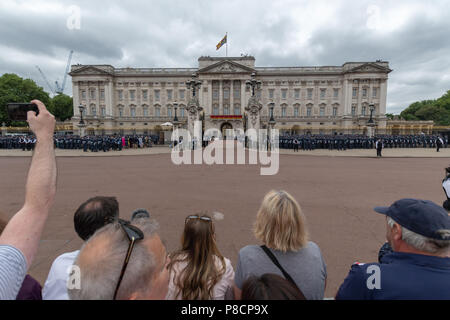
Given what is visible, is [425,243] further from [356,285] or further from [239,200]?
[239,200]

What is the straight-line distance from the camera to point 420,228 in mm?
1707

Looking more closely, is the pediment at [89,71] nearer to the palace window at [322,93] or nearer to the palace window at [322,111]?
the palace window at [322,93]

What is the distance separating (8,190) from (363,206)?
481 inches

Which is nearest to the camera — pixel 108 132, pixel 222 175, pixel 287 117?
pixel 222 175

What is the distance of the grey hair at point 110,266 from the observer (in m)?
1.15

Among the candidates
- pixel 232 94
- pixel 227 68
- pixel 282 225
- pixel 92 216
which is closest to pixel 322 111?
pixel 232 94

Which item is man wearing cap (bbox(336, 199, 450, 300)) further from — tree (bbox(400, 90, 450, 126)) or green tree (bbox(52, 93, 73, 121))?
green tree (bbox(52, 93, 73, 121))

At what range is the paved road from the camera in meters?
4.66

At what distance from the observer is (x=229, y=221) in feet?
19.7

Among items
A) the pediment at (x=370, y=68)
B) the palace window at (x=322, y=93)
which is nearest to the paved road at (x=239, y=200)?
the palace window at (x=322, y=93)

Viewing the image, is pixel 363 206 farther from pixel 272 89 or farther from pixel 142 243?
pixel 272 89

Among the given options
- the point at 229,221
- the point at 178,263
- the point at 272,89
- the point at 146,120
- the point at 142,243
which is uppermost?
the point at 272,89

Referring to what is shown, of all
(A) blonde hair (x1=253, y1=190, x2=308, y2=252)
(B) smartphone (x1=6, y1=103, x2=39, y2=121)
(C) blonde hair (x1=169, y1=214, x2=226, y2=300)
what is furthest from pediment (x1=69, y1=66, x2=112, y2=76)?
(A) blonde hair (x1=253, y1=190, x2=308, y2=252)
